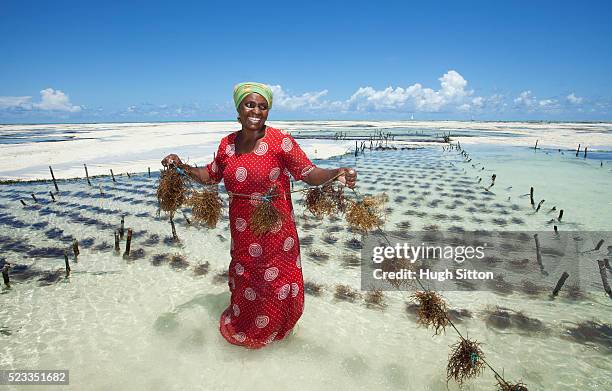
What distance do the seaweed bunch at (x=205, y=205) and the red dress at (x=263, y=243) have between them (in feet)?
2.45

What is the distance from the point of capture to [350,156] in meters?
32.0

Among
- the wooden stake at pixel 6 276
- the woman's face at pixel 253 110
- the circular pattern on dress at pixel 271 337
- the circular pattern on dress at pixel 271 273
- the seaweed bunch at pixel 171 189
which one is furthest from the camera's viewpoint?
the wooden stake at pixel 6 276

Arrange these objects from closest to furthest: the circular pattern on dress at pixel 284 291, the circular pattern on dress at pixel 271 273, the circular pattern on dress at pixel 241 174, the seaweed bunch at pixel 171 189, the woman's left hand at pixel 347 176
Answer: the woman's left hand at pixel 347 176, the circular pattern on dress at pixel 241 174, the circular pattern on dress at pixel 271 273, the circular pattern on dress at pixel 284 291, the seaweed bunch at pixel 171 189

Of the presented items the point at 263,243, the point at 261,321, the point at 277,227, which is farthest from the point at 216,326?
the point at 277,227

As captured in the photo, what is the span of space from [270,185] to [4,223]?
12.1 meters

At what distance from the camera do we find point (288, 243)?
3.41 m

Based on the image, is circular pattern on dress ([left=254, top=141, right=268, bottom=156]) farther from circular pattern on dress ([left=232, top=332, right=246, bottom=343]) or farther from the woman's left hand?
circular pattern on dress ([left=232, top=332, right=246, bottom=343])

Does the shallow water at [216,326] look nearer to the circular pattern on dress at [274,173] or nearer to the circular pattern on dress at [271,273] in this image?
the circular pattern on dress at [271,273]

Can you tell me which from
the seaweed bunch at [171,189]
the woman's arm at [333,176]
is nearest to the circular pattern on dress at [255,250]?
the woman's arm at [333,176]

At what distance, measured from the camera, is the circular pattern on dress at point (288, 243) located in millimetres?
3387

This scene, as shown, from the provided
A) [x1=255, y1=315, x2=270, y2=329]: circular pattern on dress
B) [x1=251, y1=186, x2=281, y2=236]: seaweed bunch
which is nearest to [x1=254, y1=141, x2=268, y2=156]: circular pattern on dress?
[x1=251, y1=186, x2=281, y2=236]: seaweed bunch

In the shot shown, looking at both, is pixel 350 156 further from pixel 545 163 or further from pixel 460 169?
pixel 545 163

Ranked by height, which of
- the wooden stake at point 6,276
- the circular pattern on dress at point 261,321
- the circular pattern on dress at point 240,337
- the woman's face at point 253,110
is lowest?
the wooden stake at point 6,276

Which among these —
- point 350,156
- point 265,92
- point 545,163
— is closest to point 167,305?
point 265,92
